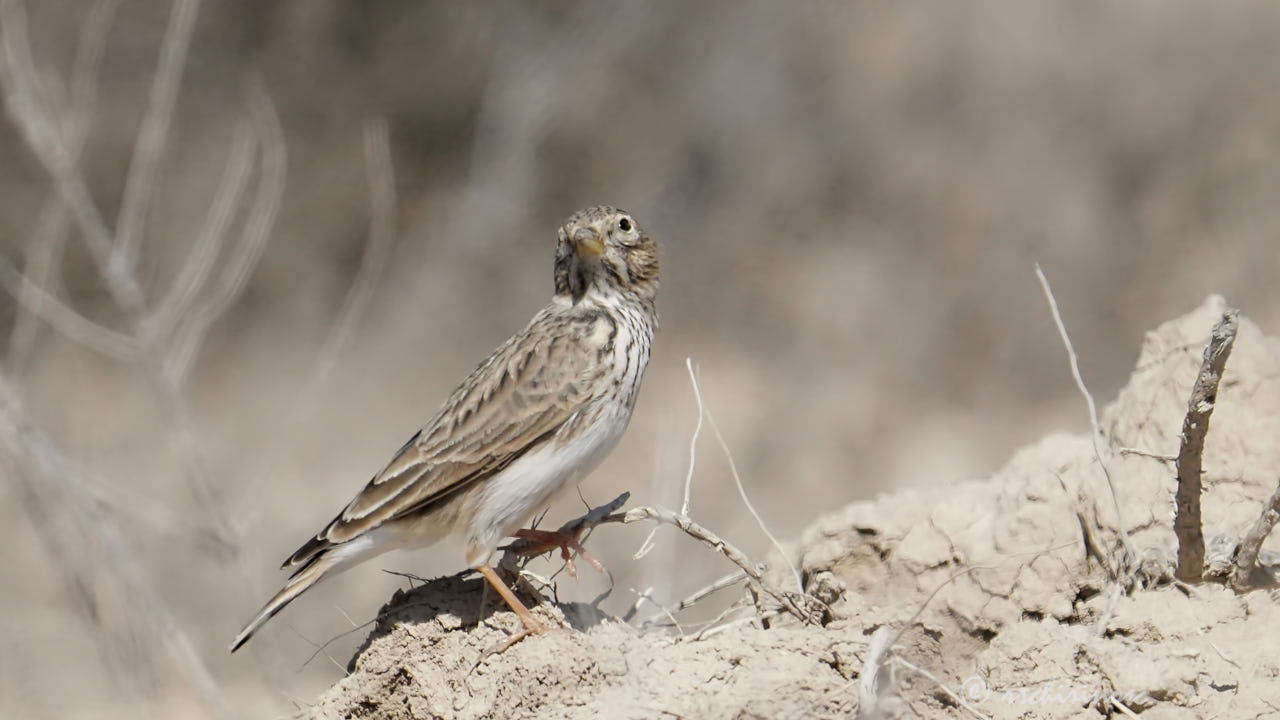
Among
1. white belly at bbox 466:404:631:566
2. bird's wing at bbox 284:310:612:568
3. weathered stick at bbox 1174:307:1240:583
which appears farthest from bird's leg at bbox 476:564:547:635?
weathered stick at bbox 1174:307:1240:583

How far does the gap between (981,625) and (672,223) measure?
6582 mm

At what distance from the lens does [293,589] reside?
11.9 feet

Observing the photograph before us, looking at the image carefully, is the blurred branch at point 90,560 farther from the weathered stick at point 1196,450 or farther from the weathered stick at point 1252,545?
the weathered stick at point 1252,545

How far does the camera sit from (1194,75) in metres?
9.73

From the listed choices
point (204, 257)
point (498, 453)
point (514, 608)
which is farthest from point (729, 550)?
point (204, 257)

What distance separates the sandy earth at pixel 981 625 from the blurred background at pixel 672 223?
16.1 ft

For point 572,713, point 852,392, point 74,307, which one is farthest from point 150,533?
point 572,713

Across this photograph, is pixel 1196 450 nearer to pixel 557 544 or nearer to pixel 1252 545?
pixel 1252 545

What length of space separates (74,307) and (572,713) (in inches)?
274

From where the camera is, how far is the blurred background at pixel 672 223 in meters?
9.12

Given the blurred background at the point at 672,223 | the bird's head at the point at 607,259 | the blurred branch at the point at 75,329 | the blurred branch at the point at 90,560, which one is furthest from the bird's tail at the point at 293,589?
the blurred background at the point at 672,223

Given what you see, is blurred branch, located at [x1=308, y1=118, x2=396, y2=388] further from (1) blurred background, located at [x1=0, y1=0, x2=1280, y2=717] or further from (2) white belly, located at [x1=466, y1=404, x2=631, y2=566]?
(2) white belly, located at [x1=466, y1=404, x2=631, y2=566]

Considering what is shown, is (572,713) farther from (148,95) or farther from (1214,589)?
(148,95)

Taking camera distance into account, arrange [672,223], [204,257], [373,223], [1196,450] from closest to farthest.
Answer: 1. [1196,450]
2. [204,257]
3. [373,223]
4. [672,223]
